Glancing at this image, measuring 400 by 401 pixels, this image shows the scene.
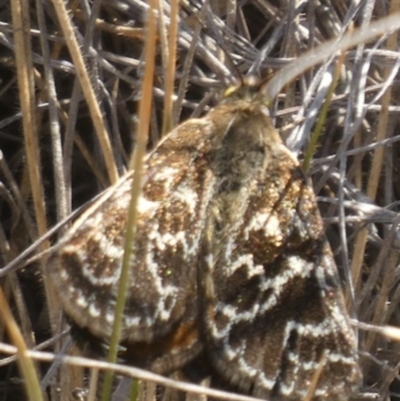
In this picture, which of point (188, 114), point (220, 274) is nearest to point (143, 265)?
point (220, 274)

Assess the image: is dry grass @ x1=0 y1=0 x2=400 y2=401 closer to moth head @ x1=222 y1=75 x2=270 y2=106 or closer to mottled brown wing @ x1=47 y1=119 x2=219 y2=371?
moth head @ x1=222 y1=75 x2=270 y2=106

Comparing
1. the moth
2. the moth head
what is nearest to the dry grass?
the moth head

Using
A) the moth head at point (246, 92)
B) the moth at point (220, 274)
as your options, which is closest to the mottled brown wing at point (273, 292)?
the moth at point (220, 274)

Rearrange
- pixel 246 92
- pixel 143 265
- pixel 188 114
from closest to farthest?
pixel 143 265, pixel 246 92, pixel 188 114

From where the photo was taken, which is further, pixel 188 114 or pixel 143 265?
pixel 188 114

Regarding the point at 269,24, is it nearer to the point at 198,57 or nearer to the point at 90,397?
the point at 198,57

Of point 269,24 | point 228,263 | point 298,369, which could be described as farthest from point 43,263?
point 269,24

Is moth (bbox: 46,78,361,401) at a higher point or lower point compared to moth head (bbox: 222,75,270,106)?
lower

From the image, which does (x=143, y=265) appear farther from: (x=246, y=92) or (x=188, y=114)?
(x=188, y=114)
